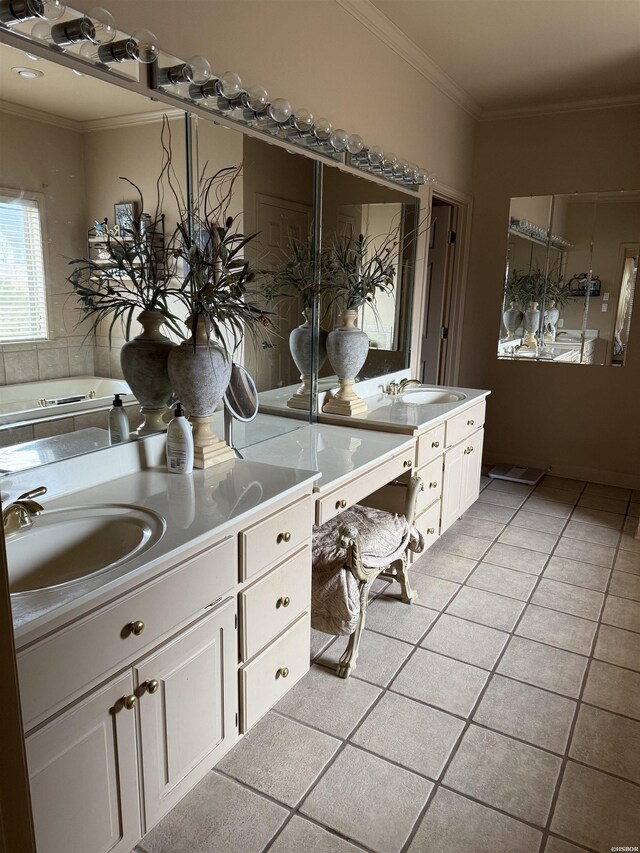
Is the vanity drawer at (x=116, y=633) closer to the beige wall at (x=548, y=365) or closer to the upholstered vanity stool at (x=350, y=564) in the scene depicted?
the upholstered vanity stool at (x=350, y=564)

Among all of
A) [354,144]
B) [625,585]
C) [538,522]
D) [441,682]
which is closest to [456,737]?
[441,682]

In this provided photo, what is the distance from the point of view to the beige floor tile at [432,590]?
2.71 metres

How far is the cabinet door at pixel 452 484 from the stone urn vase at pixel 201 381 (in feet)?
4.80

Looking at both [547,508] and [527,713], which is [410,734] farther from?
[547,508]

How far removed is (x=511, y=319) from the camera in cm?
459

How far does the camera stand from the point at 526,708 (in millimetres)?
2053

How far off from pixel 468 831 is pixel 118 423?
4.83 ft

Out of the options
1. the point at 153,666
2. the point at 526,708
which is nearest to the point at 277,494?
the point at 153,666

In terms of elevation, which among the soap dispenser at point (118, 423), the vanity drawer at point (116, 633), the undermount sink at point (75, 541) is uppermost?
the soap dispenser at point (118, 423)

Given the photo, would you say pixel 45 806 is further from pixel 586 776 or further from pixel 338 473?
pixel 586 776

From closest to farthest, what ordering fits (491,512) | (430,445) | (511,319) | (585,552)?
1. (430,445)
2. (585,552)
3. (491,512)
4. (511,319)

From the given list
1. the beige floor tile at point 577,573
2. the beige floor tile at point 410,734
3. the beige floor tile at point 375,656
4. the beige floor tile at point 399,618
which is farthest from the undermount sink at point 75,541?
the beige floor tile at point 577,573

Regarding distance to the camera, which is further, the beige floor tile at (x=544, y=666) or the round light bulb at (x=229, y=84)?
the beige floor tile at (x=544, y=666)

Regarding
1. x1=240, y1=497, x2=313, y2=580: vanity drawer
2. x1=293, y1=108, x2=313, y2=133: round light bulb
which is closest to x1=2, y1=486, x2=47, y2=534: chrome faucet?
x1=240, y1=497, x2=313, y2=580: vanity drawer
